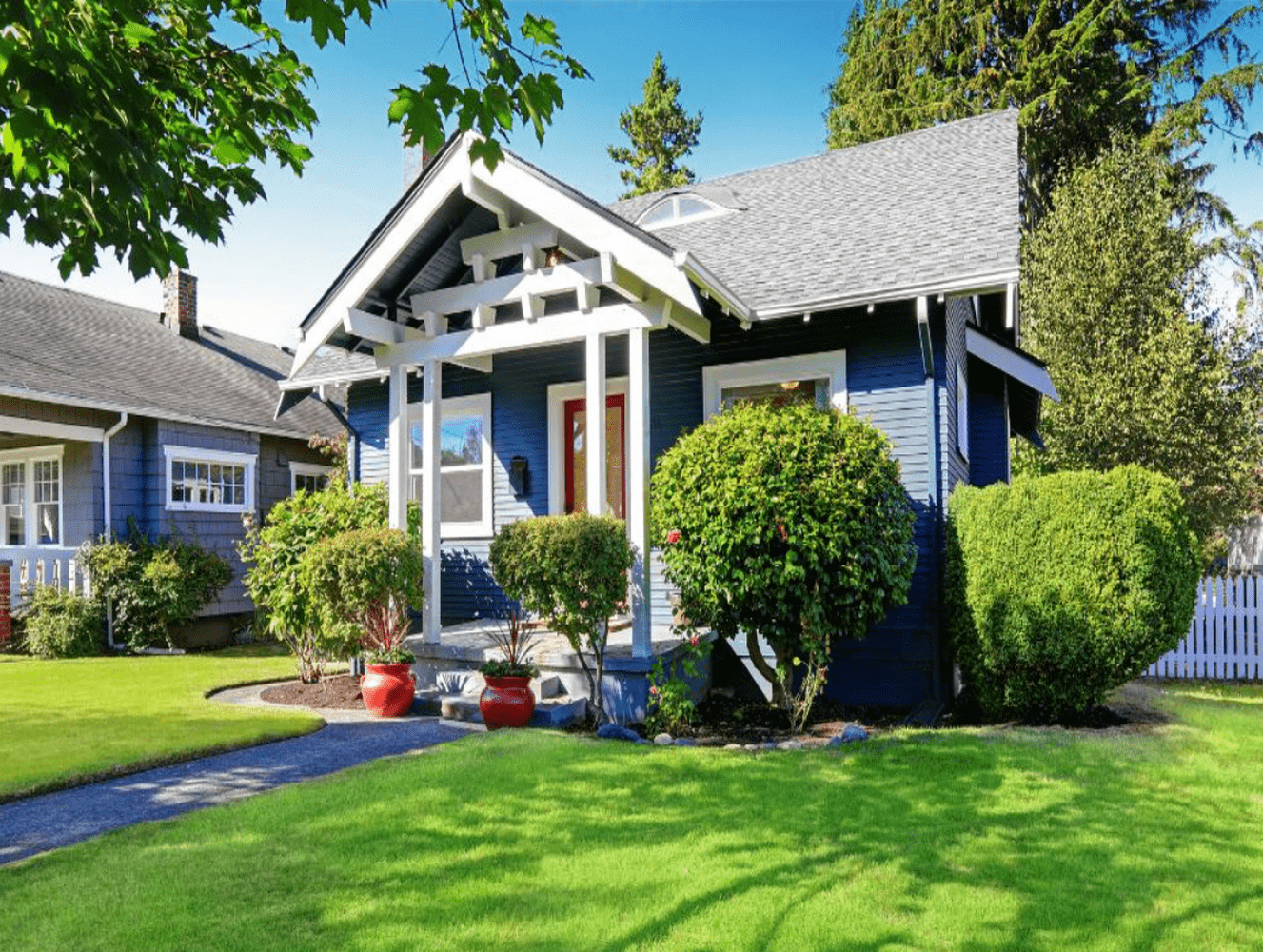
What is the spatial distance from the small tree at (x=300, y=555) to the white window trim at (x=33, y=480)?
7.08m

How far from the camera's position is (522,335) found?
26.3ft

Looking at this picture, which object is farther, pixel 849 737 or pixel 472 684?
pixel 472 684

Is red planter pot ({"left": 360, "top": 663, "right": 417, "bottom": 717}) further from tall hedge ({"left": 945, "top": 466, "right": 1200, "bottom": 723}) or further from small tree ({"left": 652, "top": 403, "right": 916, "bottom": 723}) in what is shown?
tall hedge ({"left": 945, "top": 466, "right": 1200, "bottom": 723})

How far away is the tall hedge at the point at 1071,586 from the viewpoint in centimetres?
661

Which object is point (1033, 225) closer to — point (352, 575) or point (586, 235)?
point (586, 235)

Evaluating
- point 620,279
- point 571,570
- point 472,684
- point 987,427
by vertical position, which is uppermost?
point 620,279

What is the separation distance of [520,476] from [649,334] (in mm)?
2465

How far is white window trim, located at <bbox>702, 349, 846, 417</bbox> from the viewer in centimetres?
843

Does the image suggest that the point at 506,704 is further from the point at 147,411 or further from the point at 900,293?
the point at 147,411

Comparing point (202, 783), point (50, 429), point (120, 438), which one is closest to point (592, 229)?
point (202, 783)

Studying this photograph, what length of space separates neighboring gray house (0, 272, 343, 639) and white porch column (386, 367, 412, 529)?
3.37 m

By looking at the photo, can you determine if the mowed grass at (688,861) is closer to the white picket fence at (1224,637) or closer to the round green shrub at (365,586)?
the round green shrub at (365,586)

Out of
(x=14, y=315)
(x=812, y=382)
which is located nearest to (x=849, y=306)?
(x=812, y=382)

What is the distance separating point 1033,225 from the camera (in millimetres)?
21250
